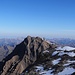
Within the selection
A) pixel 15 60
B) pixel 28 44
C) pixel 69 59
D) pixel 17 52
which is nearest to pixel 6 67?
pixel 15 60

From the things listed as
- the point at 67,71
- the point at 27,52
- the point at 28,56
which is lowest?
the point at 28,56

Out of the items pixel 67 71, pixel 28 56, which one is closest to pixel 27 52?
pixel 28 56

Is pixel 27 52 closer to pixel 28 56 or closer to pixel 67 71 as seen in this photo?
pixel 28 56

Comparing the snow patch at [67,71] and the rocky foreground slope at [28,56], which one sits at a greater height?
the snow patch at [67,71]

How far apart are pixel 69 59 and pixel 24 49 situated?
104 m

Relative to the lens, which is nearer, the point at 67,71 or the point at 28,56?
the point at 67,71

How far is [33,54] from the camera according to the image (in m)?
159

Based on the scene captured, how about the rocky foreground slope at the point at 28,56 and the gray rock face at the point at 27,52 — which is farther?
the gray rock face at the point at 27,52

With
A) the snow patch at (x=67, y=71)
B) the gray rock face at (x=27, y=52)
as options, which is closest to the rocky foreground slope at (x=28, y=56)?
the gray rock face at (x=27, y=52)

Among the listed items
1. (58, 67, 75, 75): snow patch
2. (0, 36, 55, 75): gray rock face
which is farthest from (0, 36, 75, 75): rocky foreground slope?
(58, 67, 75, 75): snow patch

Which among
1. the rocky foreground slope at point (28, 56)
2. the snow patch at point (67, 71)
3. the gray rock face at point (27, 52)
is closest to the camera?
the snow patch at point (67, 71)

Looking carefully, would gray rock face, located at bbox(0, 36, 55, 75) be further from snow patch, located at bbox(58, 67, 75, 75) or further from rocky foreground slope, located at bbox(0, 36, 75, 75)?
snow patch, located at bbox(58, 67, 75, 75)

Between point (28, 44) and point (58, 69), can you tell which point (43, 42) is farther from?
point (58, 69)

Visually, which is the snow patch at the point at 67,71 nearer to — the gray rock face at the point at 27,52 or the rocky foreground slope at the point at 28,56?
the rocky foreground slope at the point at 28,56
